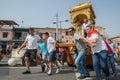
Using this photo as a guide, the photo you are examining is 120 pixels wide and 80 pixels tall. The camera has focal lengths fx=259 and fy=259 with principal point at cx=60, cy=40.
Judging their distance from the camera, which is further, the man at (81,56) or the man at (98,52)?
the man at (81,56)

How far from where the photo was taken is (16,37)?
69.8 m

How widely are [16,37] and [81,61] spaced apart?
206 feet

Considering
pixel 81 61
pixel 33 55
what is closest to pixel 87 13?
pixel 33 55

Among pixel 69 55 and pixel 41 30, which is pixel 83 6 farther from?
pixel 41 30

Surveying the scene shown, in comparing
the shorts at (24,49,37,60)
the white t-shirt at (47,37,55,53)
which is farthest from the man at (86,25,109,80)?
the shorts at (24,49,37,60)

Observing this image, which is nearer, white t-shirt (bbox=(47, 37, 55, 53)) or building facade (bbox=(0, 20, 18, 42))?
white t-shirt (bbox=(47, 37, 55, 53))

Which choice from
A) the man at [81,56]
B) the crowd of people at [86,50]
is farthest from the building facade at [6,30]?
the man at [81,56]

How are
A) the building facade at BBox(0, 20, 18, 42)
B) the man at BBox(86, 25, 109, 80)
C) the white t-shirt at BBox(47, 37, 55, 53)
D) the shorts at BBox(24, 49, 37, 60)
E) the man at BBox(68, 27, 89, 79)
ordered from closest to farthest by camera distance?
1. the man at BBox(86, 25, 109, 80)
2. the man at BBox(68, 27, 89, 79)
3. the white t-shirt at BBox(47, 37, 55, 53)
4. the shorts at BBox(24, 49, 37, 60)
5. the building facade at BBox(0, 20, 18, 42)

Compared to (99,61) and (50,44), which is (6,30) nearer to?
(50,44)

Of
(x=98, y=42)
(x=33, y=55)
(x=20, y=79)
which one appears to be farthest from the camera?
(x=33, y=55)

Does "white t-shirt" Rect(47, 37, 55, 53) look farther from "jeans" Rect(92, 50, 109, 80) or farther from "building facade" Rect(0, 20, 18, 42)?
"building facade" Rect(0, 20, 18, 42)

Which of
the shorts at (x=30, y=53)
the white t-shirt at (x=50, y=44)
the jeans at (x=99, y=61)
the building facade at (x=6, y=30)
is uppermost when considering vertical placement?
the building facade at (x=6, y=30)

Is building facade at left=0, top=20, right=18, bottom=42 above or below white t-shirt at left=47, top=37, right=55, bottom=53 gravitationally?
above

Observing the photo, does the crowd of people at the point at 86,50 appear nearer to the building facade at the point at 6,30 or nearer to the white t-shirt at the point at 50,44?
the white t-shirt at the point at 50,44
